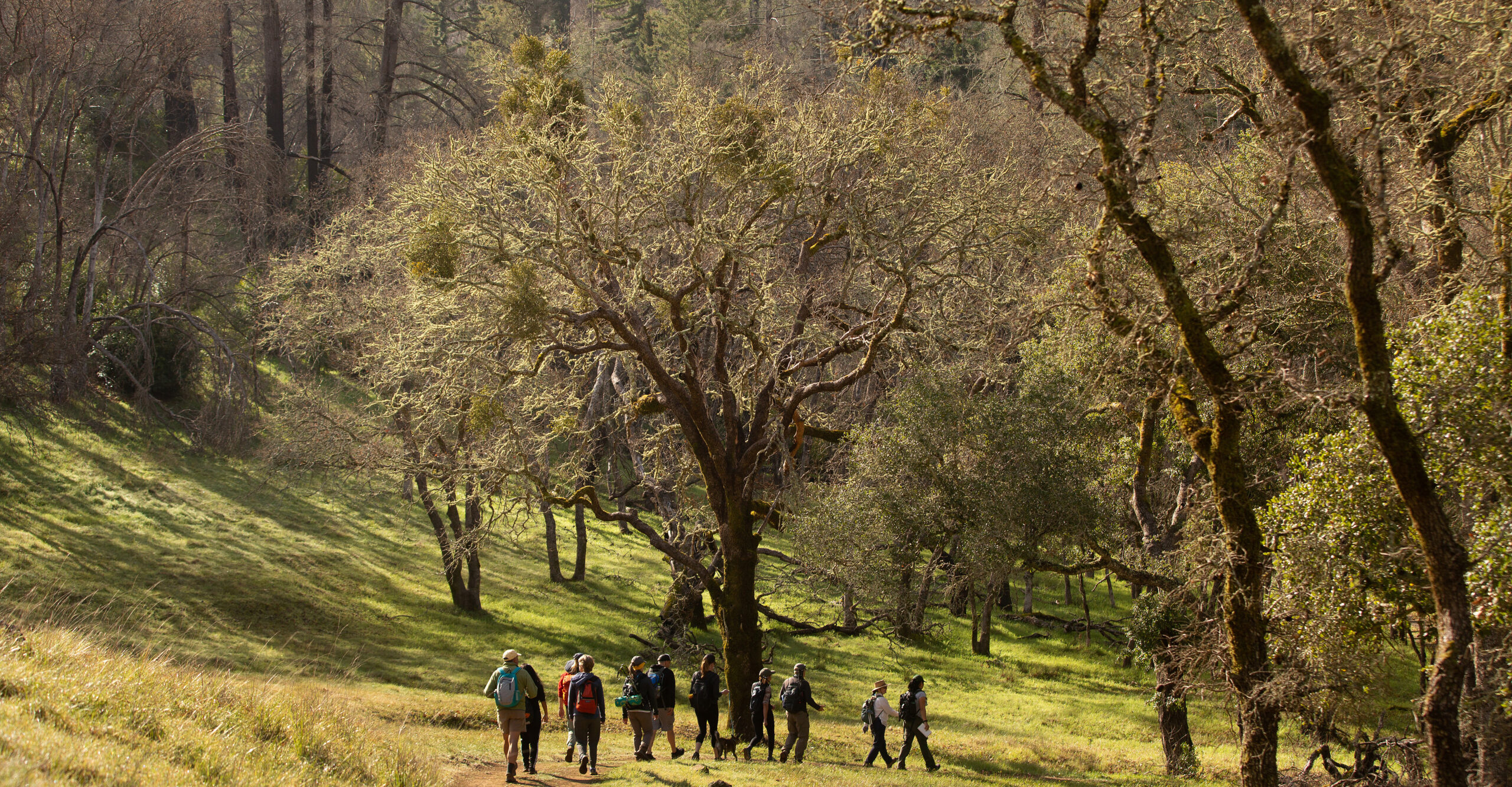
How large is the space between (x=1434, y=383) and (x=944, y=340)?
909 cm

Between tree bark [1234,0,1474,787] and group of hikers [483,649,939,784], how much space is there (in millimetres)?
6590

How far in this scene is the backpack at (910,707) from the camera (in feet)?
48.9

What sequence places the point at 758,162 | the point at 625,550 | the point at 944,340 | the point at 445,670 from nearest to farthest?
1. the point at 758,162
2. the point at 944,340
3. the point at 445,670
4. the point at 625,550

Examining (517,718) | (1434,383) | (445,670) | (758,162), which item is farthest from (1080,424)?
(445,670)

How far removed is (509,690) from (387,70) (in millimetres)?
34649

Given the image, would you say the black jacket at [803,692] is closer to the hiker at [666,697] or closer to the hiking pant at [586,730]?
the hiker at [666,697]

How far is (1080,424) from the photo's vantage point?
65.4ft

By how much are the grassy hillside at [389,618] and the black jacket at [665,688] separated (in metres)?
1.19

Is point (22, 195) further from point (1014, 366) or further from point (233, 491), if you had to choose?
point (1014, 366)

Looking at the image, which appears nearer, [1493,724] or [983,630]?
[1493,724]

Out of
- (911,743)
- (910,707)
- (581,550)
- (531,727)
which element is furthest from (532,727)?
(581,550)

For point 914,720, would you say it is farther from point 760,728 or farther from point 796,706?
point 760,728

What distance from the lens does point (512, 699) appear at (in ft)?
40.1

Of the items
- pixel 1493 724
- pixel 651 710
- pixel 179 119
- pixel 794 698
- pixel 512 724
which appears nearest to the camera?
pixel 1493 724
